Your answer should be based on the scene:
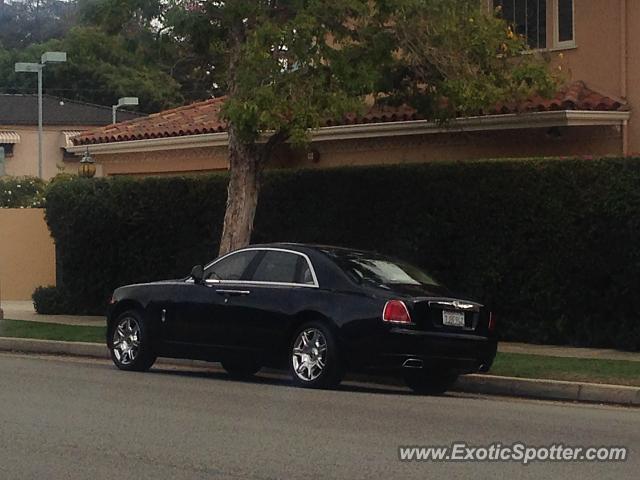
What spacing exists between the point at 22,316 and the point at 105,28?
7.92 meters

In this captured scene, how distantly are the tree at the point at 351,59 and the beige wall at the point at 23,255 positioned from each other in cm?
1244

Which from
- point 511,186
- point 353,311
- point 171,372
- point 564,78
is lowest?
point 171,372

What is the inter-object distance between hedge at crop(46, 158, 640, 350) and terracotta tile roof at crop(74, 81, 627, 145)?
130 centimetres

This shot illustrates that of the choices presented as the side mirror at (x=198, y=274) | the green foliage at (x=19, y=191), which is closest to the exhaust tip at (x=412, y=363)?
the side mirror at (x=198, y=274)

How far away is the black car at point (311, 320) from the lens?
1330 centimetres

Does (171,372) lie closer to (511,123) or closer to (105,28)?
(105,28)

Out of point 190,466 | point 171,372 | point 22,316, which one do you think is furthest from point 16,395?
point 22,316

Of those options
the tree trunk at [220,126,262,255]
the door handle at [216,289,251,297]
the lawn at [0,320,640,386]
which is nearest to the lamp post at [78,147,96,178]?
the tree trunk at [220,126,262,255]

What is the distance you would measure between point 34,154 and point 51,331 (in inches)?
1447

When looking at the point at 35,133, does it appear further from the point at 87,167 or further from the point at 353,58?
the point at 353,58

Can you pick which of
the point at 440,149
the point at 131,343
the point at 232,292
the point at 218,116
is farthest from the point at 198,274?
A: the point at 440,149

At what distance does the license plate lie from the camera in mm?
13500

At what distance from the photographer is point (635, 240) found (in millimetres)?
16844

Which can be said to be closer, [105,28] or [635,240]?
[635,240]
